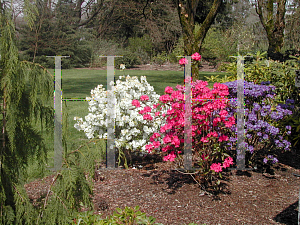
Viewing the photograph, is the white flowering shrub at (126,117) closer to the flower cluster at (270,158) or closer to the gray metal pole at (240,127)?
the gray metal pole at (240,127)

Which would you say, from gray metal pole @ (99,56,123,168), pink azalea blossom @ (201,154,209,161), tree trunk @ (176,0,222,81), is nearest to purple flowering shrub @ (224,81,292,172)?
pink azalea blossom @ (201,154,209,161)

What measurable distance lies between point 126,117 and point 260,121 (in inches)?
62.7

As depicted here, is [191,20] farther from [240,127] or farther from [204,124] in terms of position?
[204,124]

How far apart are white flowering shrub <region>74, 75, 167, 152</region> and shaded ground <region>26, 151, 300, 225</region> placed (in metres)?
0.41

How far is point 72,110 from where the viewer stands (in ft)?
24.5

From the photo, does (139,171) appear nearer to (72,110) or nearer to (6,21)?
(6,21)

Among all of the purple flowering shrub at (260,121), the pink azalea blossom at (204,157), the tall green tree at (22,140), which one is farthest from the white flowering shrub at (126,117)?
the tall green tree at (22,140)

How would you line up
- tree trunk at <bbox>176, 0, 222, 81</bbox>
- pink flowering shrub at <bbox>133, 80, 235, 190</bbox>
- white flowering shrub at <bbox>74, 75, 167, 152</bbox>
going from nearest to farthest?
pink flowering shrub at <bbox>133, 80, 235, 190</bbox>, white flowering shrub at <bbox>74, 75, 167, 152</bbox>, tree trunk at <bbox>176, 0, 222, 81</bbox>

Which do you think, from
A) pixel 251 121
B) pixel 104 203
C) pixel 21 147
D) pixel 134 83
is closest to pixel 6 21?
pixel 21 147

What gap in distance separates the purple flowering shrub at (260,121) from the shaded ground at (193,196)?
0.81 feet

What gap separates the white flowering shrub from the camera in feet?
12.7

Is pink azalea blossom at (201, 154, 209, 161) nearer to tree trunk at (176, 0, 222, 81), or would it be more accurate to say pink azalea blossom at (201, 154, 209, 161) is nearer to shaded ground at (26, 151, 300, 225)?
shaded ground at (26, 151, 300, 225)

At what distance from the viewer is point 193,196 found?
3.15 meters

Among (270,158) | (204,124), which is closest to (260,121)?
(270,158)
